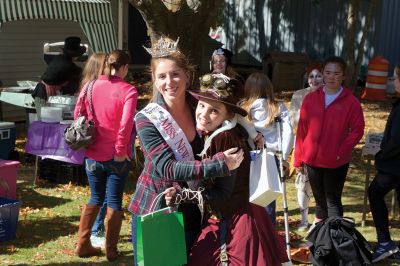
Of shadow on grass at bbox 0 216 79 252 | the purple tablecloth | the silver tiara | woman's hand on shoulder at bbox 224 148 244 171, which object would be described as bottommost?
shadow on grass at bbox 0 216 79 252

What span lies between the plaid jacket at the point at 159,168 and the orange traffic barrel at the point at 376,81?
48.3 ft

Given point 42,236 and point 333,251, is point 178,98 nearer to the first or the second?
point 333,251

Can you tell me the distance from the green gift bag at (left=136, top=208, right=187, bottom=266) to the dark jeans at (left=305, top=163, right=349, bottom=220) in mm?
2933

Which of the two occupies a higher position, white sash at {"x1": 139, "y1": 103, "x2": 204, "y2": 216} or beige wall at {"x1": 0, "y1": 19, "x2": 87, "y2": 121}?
beige wall at {"x1": 0, "y1": 19, "x2": 87, "y2": 121}

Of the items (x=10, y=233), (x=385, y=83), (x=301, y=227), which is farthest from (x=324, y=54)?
(x=10, y=233)

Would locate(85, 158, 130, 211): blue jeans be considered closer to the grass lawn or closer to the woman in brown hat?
the grass lawn

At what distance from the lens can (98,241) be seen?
6.06m

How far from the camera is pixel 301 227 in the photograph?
6680 mm

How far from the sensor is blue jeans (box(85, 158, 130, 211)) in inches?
211

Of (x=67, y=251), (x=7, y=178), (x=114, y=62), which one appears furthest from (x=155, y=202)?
(x=7, y=178)

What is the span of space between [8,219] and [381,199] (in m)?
3.58

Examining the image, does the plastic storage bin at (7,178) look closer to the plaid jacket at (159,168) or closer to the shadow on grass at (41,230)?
the shadow on grass at (41,230)

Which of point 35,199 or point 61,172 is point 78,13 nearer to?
point 61,172

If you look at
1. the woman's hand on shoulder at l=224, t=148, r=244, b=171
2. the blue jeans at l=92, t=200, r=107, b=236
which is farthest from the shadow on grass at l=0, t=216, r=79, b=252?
the woman's hand on shoulder at l=224, t=148, r=244, b=171
